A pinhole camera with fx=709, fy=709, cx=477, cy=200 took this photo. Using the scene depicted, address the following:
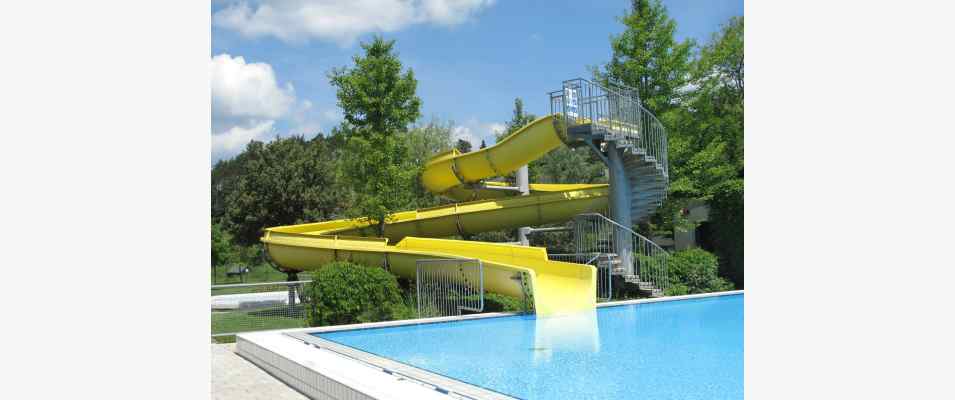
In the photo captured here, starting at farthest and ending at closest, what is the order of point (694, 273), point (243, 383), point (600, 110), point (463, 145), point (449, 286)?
point (463, 145)
point (694, 273)
point (600, 110)
point (449, 286)
point (243, 383)

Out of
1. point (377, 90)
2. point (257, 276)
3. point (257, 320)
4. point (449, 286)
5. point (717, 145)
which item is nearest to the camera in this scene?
point (257, 320)

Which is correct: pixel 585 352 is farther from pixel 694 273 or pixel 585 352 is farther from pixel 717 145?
pixel 717 145

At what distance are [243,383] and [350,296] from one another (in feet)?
14.7

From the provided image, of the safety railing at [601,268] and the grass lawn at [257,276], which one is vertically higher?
the safety railing at [601,268]

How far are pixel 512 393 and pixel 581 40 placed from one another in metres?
23.3

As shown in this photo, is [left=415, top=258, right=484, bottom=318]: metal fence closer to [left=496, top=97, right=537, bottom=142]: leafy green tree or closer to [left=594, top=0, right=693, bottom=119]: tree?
[left=594, top=0, right=693, bottom=119]: tree

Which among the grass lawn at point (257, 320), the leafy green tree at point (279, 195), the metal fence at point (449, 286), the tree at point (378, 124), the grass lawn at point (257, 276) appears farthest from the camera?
the leafy green tree at point (279, 195)

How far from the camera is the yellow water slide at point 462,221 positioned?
15.7m

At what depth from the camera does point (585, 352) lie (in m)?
9.11

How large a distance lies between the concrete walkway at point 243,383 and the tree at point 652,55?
15208 mm

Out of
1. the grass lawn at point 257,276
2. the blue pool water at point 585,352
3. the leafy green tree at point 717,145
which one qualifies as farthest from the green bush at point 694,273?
the grass lawn at point 257,276

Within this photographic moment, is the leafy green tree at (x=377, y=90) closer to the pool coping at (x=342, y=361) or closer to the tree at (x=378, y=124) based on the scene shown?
the tree at (x=378, y=124)

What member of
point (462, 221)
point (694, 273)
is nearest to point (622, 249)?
point (694, 273)

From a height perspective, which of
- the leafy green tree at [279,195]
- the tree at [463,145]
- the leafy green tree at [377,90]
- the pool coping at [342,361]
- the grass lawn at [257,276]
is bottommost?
the grass lawn at [257,276]
